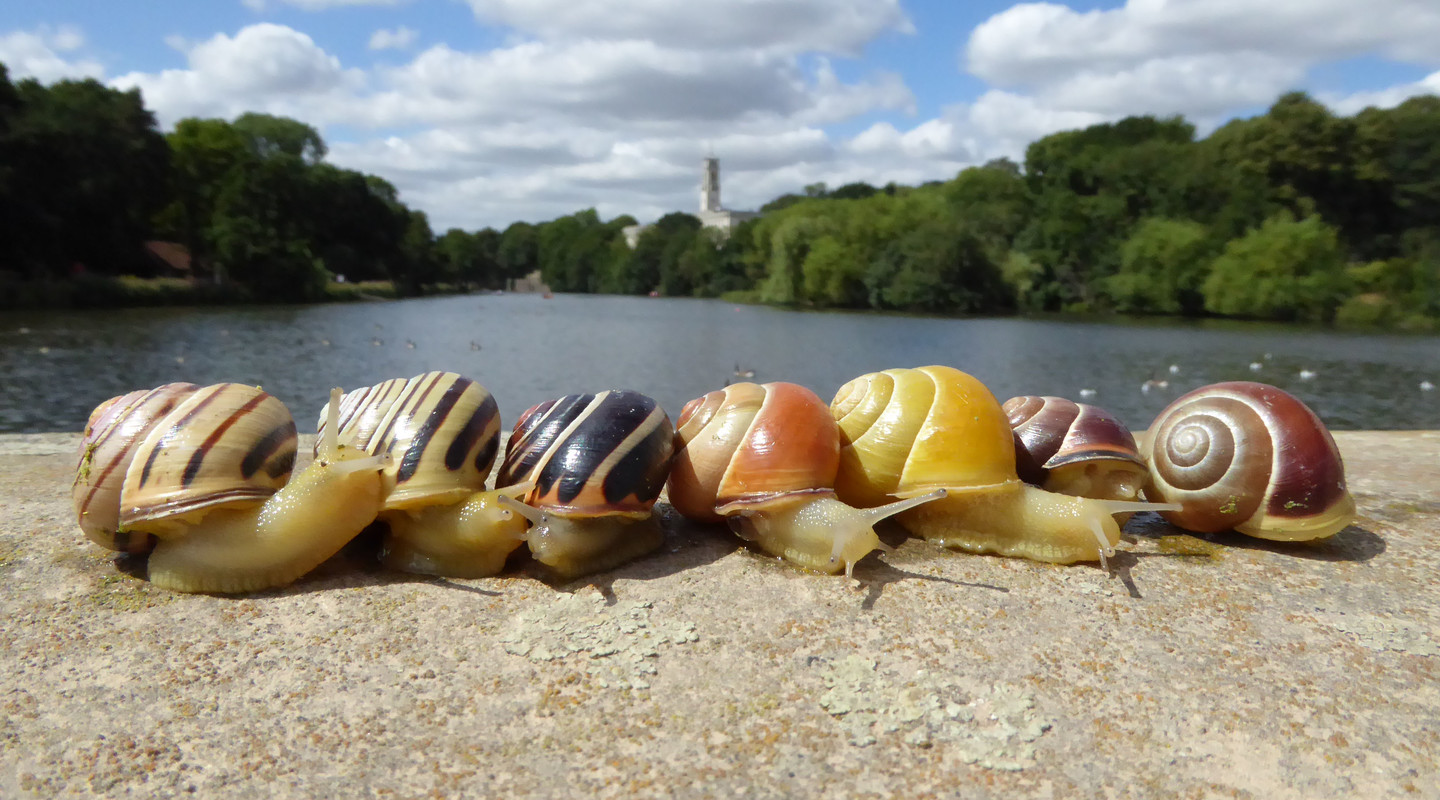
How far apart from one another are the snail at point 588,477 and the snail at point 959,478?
0.91 m

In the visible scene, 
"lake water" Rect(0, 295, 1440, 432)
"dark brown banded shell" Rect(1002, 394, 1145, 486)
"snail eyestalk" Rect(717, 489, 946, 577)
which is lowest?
"lake water" Rect(0, 295, 1440, 432)

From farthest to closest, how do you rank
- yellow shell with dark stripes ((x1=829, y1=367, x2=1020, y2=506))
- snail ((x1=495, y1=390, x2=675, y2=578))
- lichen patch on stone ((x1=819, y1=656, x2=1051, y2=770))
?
yellow shell with dark stripes ((x1=829, y1=367, x2=1020, y2=506)), snail ((x1=495, y1=390, x2=675, y2=578)), lichen patch on stone ((x1=819, y1=656, x2=1051, y2=770))

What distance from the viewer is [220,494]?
3297 millimetres

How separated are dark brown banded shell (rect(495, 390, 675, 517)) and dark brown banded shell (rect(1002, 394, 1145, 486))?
1.71 meters

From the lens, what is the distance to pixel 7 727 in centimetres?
246

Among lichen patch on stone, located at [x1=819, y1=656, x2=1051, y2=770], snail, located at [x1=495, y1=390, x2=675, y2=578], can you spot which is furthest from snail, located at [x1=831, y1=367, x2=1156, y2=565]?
lichen patch on stone, located at [x1=819, y1=656, x2=1051, y2=770]

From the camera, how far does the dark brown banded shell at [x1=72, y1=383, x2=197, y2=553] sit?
3.35m

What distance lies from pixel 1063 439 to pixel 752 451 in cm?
151

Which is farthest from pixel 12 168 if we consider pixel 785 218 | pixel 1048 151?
pixel 1048 151

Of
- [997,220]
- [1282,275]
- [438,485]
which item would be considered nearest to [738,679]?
[438,485]

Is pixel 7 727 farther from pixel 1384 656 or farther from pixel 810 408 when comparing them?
pixel 1384 656

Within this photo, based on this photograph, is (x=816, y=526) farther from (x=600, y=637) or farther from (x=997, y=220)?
(x=997, y=220)

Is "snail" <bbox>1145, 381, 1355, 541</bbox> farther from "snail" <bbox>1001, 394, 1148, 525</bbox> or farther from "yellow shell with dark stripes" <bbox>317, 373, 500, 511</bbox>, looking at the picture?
"yellow shell with dark stripes" <bbox>317, 373, 500, 511</bbox>

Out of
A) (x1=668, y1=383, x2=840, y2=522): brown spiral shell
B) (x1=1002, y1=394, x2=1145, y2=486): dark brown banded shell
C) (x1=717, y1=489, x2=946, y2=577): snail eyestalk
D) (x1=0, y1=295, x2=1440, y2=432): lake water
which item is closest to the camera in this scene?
(x1=717, y1=489, x2=946, y2=577): snail eyestalk
